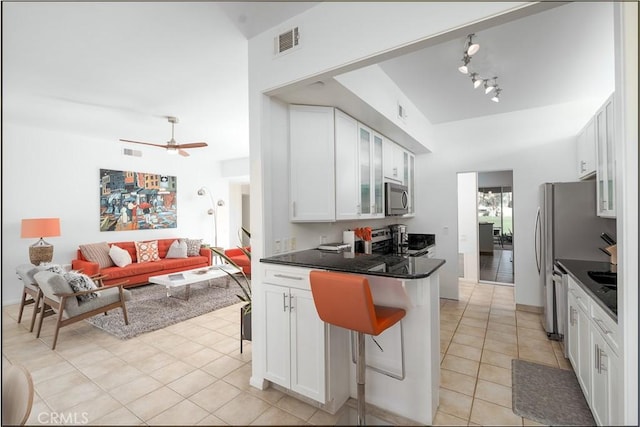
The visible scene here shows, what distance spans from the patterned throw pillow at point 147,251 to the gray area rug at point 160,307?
498 millimetres

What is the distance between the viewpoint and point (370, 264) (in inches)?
76.0

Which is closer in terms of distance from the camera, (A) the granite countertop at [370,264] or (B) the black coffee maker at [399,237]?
(A) the granite countertop at [370,264]

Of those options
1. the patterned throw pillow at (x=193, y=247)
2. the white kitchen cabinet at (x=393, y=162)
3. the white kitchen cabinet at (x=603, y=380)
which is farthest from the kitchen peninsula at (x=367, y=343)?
the patterned throw pillow at (x=193, y=247)

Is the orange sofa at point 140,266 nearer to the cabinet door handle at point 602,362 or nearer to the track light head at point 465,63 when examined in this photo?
the track light head at point 465,63

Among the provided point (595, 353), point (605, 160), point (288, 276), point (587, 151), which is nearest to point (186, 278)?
point (288, 276)

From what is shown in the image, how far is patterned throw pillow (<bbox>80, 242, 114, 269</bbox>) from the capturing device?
177 inches

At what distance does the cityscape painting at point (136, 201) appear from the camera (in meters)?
4.95

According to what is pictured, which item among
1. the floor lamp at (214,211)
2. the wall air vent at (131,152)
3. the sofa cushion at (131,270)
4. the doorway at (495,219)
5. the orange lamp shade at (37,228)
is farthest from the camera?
the floor lamp at (214,211)

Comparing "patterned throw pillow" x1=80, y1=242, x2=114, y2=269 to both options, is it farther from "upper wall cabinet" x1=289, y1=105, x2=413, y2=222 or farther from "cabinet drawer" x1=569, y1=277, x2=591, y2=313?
"cabinet drawer" x1=569, y1=277, x2=591, y2=313

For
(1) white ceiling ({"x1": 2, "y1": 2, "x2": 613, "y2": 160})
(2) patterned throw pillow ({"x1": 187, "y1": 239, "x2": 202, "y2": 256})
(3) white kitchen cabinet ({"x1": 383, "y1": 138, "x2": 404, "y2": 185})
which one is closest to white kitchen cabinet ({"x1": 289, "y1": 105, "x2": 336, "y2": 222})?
(1) white ceiling ({"x1": 2, "y1": 2, "x2": 613, "y2": 160})

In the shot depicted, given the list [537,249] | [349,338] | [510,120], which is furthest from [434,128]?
[349,338]

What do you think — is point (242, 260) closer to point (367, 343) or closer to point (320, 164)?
point (320, 164)

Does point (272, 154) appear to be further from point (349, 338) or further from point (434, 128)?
Result: point (434, 128)

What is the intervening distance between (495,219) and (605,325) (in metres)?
6.31
